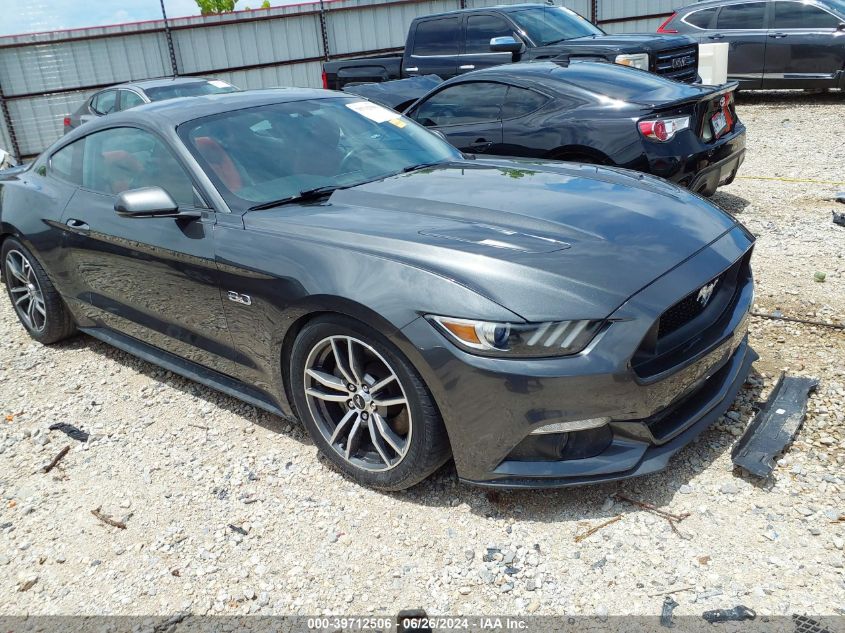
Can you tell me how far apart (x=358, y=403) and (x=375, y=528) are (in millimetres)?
500

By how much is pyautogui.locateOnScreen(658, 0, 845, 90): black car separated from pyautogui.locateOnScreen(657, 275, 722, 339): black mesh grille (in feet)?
36.0

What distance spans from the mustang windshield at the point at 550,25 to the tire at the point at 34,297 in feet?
23.0

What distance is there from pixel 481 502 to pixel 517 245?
3.45ft

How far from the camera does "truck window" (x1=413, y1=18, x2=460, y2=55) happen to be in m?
10.6

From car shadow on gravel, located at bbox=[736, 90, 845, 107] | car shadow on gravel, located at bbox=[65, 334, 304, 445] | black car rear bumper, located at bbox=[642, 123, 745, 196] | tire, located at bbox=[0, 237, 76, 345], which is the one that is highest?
black car rear bumper, located at bbox=[642, 123, 745, 196]

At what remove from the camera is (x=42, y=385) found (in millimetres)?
4590

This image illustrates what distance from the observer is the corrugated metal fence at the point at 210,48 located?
17.0 metres

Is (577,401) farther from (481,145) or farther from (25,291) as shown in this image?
(25,291)

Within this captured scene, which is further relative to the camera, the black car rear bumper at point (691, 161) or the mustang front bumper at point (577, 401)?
the black car rear bumper at point (691, 161)

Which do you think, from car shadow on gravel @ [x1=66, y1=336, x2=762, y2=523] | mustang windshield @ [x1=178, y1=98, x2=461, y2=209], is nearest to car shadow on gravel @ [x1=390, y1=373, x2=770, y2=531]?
car shadow on gravel @ [x1=66, y1=336, x2=762, y2=523]

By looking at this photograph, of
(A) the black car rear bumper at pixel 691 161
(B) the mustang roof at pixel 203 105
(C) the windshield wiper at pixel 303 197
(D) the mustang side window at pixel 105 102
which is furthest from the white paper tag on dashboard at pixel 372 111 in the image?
(D) the mustang side window at pixel 105 102

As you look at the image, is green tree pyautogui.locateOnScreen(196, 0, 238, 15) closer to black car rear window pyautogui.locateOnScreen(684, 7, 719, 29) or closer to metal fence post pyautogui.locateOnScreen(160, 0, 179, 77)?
metal fence post pyautogui.locateOnScreen(160, 0, 179, 77)

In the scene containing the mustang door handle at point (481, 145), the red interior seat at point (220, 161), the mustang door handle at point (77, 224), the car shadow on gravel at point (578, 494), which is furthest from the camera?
the mustang door handle at point (481, 145)

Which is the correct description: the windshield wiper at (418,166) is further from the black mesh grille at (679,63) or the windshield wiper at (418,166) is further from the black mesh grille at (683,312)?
the black mesh grille at (679,63)
